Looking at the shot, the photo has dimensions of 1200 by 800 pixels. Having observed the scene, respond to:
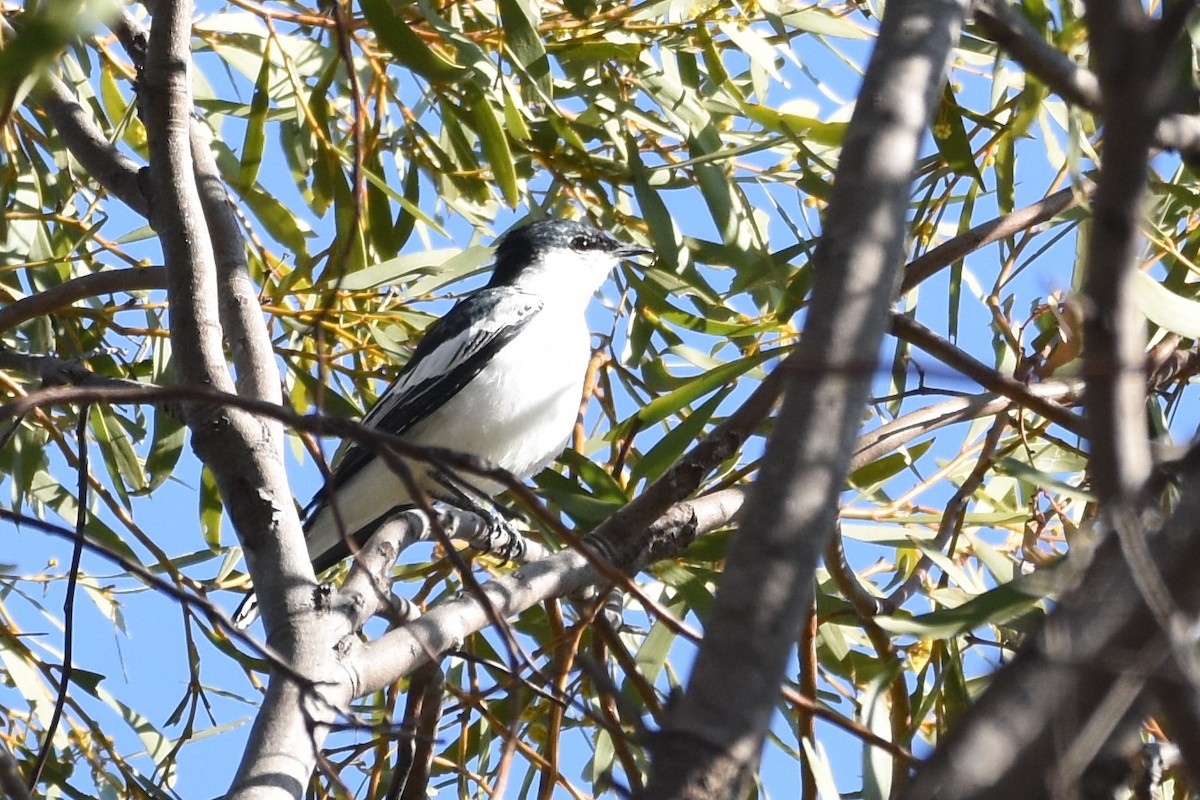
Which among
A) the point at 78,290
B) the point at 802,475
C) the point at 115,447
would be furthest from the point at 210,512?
the point at 802,475

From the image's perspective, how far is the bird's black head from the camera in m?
4.52

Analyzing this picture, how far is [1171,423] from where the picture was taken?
104 inches

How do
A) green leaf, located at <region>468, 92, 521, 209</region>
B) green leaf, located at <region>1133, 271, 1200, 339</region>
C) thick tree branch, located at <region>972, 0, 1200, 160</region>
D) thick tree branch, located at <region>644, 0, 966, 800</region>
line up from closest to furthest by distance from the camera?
thick tree branch, located at <region>644, 0, 966, 800</region> < thick tree branch, located at <region>972, 0, 1200, 160</region> < green leaf, located at <region>1133, 271, 1200, 339</region> < green leaf, located at <region>468, 92, 521, 209</region>

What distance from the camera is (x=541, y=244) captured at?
4.79m

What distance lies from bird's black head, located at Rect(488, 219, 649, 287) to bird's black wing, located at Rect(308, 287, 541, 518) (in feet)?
0.88

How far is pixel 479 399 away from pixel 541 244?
0.91 m

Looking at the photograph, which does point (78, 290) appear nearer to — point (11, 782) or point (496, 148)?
point (496, 148)

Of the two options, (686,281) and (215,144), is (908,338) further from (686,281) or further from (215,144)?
(215,144)

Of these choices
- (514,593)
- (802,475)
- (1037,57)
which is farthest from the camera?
(514,593)

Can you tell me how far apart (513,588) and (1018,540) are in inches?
62.1

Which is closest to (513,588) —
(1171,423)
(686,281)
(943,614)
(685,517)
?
(685,517)

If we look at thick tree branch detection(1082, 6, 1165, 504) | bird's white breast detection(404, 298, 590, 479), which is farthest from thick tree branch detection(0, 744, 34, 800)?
bird's white breast detection(404, 298, 590, 479)

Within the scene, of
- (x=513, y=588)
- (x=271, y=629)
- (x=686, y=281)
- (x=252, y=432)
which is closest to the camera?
(x=271, y=629)

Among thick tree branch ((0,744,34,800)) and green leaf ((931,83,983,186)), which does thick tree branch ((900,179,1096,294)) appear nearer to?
green leaf ((931,83,983,186))
